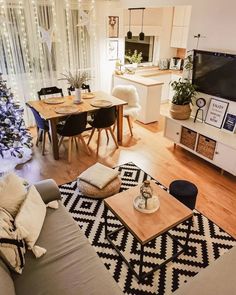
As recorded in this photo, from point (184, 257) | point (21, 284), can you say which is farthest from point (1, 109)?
point (184, 257)

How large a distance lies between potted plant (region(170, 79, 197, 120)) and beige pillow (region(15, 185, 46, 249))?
101 inches

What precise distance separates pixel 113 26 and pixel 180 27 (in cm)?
163

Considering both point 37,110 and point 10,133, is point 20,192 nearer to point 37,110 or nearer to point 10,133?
point 10,133

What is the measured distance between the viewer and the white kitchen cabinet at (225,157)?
126 inches

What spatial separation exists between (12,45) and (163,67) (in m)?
3.43

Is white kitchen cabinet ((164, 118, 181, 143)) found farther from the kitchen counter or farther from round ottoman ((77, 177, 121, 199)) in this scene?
round ottoman ((77, 177, 121, 199))

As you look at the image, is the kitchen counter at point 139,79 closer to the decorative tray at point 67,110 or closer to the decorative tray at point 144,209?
the decorative tray at point 67,110

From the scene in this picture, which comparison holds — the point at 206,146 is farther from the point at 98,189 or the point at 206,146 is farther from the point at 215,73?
the point at 98,189

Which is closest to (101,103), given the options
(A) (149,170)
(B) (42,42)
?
(A) (149,170)

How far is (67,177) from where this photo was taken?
3.37m

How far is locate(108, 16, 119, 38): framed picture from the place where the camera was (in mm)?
5046

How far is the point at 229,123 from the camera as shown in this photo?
350cm

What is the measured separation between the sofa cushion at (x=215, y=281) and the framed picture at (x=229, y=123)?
2.18 metres

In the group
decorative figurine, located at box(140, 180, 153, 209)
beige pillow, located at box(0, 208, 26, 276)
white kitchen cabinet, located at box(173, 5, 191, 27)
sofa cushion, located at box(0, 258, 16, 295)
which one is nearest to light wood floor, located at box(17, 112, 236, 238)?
decorative figurine, located at box(140, 180, 153, 209)
